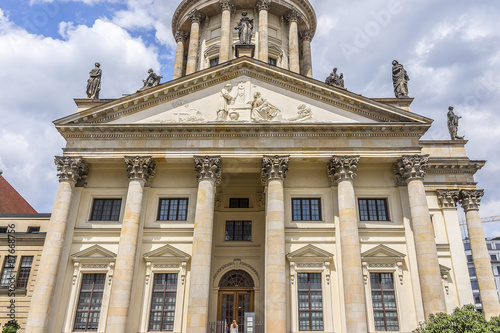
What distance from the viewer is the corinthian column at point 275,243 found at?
20.6 meters

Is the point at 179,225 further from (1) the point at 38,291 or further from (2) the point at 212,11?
(2) the point at 212,11

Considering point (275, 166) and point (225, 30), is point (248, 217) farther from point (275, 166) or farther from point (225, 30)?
point (225, 30)

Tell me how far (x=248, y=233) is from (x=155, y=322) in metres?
8.28

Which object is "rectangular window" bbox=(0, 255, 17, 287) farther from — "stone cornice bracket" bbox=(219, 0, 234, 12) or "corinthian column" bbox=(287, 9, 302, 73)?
"stone cornice bracket" bbox=(219, 0, 234, 12)

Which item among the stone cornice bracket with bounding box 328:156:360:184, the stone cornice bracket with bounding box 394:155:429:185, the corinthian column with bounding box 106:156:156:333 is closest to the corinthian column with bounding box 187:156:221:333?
the corinthian column with bounding box 106:156:156:333

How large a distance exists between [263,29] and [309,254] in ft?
81.5

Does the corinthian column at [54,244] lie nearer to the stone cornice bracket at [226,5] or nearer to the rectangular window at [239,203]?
the rectangular window at [239,203]

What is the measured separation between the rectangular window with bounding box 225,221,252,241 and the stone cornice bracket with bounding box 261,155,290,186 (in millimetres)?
5155

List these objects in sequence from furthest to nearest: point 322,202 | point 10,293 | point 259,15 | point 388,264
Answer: point 259,15 → point 10,293 → point 322,202 → point 388,264

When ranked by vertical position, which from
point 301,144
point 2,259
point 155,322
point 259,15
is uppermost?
point 259,15

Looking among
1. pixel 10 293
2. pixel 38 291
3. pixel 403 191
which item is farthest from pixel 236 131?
pixel 10 293

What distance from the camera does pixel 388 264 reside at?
2344 centimetres

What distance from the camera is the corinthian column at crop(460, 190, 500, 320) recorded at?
25703mm

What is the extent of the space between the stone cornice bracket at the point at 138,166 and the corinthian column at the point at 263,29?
1839 cm
